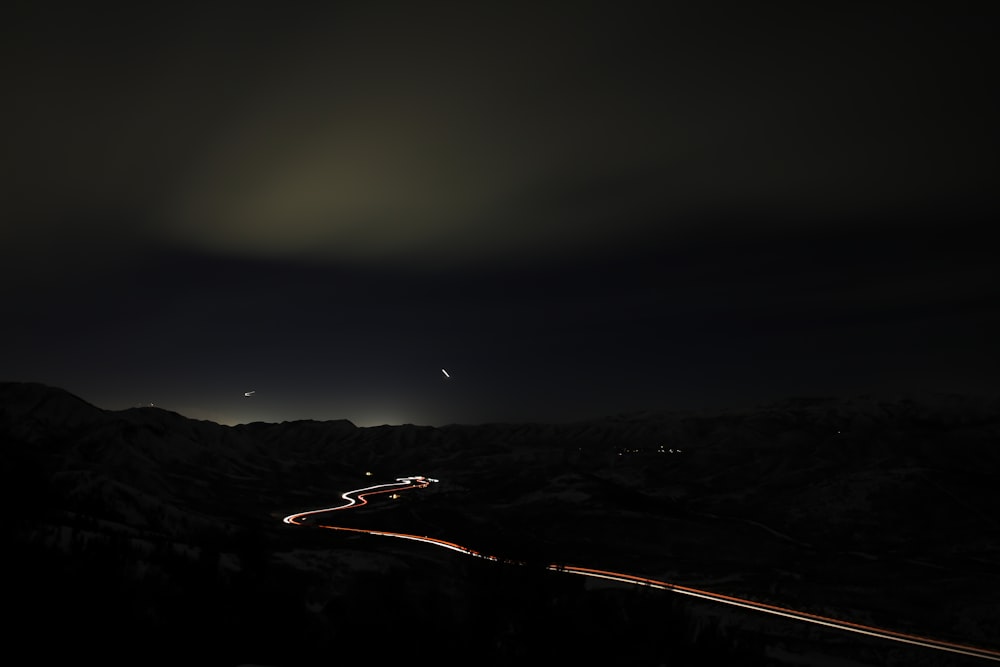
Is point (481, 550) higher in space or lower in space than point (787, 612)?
higher

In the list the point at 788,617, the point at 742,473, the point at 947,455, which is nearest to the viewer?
the point at 788,617

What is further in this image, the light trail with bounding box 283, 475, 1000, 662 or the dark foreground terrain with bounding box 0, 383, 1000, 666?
the light trail with bounding box 283, 475, 1000, 662

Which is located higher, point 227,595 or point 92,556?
point 92,556

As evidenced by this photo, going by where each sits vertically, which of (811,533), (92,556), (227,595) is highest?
(92,556)

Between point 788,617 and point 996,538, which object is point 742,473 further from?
point 788,617

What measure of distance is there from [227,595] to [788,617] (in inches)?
1556

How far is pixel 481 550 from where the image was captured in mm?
30297

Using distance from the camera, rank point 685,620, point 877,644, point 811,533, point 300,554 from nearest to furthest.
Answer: point 685,620, point 877,644, point 300,554, point 811,533

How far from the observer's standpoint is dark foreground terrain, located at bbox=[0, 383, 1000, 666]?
19.6 metres

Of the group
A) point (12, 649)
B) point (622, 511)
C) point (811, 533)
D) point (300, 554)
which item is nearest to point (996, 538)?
point (811, 533)

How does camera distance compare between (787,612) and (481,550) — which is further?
(787,612)

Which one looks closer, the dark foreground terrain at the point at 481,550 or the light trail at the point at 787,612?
the dark foreground terrain at the point at 481,550

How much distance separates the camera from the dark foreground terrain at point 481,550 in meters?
19.6

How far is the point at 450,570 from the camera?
177ft
